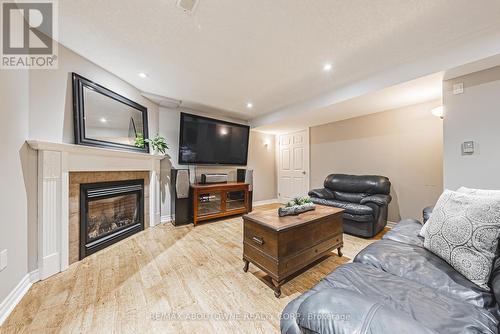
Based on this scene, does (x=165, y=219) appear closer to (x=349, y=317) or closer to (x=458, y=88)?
(x=349, y=317)

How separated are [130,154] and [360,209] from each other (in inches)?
134

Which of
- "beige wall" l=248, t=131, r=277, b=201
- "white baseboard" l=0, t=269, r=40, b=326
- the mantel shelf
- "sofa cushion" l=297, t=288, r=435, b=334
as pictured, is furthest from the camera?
"beige wall" l=248, t=131, r=277, b=201

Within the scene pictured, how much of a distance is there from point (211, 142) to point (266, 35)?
95.9 inches

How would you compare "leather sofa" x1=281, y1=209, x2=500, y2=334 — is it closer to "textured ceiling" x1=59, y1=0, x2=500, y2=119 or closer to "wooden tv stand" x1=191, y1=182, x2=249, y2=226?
"textured ceiling" x1=59, y1=0, x2=500, y2=119

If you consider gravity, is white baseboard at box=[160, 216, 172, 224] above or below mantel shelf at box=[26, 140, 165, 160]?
below

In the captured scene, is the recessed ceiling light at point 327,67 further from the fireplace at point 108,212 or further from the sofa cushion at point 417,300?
the fireplace at point 108,212

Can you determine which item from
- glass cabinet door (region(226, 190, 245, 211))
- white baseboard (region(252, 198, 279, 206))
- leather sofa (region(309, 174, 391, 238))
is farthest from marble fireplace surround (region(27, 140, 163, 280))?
white baseboard (region(252, 198, 279, 206))

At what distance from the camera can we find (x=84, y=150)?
212 cm

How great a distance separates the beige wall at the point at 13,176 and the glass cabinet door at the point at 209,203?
7.09 feet

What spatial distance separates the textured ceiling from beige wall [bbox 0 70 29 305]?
72 centimetres

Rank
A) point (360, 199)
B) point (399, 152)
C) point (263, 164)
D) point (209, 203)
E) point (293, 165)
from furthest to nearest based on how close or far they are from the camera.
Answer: point (263, 164) → point (293, 165) → point (209, 203) → point (399, 152) → point (360, 199)

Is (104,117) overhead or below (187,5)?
below

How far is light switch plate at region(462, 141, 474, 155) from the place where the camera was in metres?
1.97

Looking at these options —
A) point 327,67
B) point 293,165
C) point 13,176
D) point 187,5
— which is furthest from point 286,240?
point 293,165
